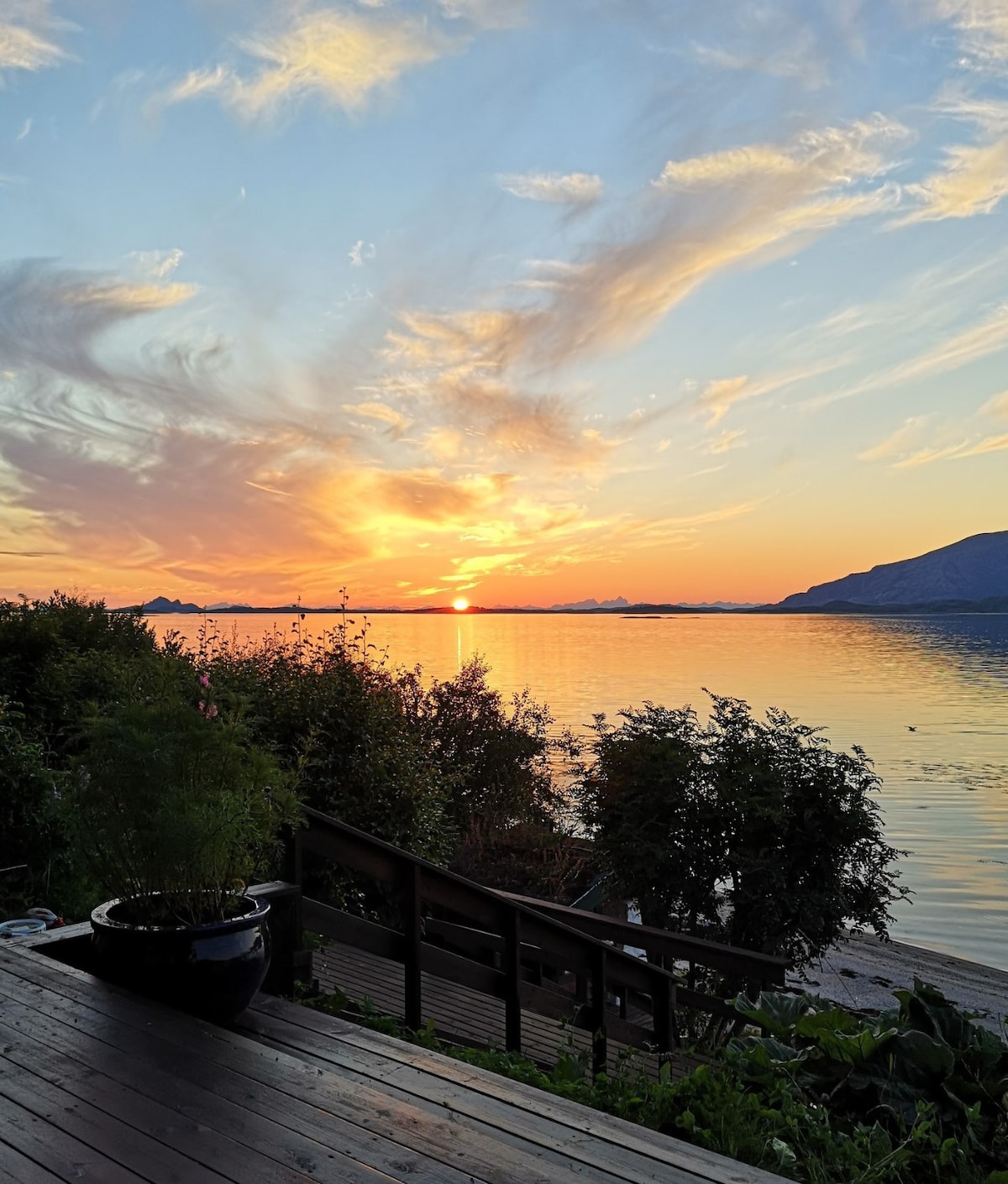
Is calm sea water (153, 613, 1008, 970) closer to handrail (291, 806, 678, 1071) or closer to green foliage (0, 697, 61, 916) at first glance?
green foliage (0, 697, 61, 916)

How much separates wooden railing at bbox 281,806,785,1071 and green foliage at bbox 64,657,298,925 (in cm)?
75

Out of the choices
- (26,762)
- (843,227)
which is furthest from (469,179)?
(26,762)

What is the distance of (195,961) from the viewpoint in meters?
3.44

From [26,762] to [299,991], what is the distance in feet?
13.5

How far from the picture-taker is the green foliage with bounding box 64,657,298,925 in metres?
3.41

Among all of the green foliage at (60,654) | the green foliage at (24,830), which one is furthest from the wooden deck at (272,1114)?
the green foliage at (60,654)

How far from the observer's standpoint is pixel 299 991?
4508 millimetres

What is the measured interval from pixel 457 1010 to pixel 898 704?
145ft

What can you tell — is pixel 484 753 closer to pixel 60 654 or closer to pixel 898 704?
pixel 60 654

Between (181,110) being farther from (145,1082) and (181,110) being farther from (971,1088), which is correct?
(971,1088)

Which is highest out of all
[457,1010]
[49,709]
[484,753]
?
[49,709]

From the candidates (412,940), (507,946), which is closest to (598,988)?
(507,946)

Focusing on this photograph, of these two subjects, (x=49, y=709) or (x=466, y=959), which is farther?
(x=49, y=709)

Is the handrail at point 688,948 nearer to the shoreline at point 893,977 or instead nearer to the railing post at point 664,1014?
the railing post at point 664,1014
